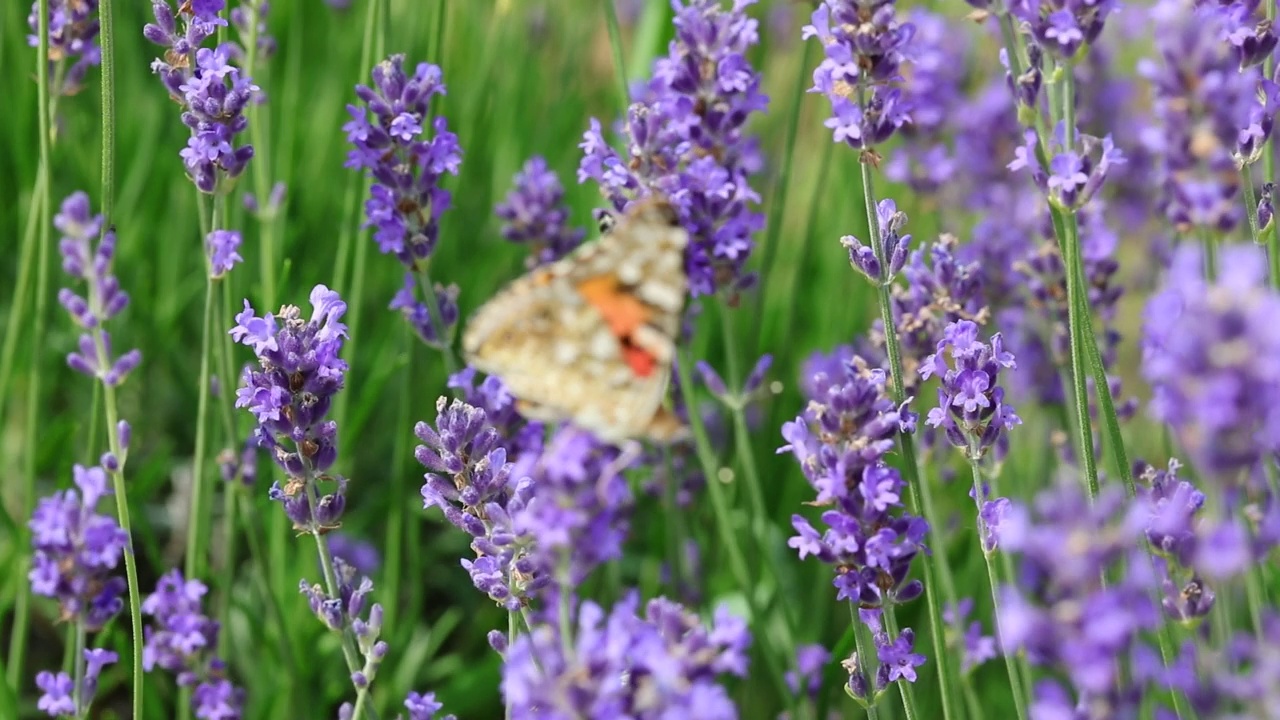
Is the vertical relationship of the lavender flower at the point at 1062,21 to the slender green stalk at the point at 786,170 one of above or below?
below

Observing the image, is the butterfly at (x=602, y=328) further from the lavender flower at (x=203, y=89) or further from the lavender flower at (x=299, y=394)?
the lavender flower at (x=203, y=89)

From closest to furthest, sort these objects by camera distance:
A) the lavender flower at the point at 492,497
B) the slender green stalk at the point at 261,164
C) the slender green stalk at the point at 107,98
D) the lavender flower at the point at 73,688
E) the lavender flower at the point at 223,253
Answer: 1. the lavender flower at the point at 492,497
2. the lavender flower at the point at 73,688
3. the slender green stalk at the point at 107,98
4. the lavender flower at the point at 223,253
5. the slender green stalk at the point at 261,164

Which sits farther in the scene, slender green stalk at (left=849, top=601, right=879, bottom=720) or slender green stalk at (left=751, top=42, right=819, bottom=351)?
slender green stalk at (left=751, top=42, right=819, bottom=351)

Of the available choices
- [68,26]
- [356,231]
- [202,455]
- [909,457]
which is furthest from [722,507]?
[68,26]

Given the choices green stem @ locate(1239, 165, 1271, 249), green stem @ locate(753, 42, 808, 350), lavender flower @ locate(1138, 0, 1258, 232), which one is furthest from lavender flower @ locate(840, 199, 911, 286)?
green stem @ locate(753, 42, 808, 350)

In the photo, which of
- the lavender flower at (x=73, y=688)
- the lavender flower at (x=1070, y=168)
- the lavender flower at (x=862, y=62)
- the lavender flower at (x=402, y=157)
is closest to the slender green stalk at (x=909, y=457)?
the lavender flower at (x=862, y=62)

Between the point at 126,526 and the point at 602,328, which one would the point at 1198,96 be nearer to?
the point at 602,328

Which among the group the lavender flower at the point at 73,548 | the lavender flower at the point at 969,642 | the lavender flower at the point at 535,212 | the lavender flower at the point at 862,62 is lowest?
the lavender flower at the point at 969,642

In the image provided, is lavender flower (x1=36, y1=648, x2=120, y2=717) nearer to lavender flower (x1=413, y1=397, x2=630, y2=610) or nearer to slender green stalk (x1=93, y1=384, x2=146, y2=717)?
slender green stalk (x1=93, y1=384, x2=146, y2=717)
